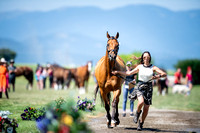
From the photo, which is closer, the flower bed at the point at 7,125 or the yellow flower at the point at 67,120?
the yellow flower at the point at 67,120

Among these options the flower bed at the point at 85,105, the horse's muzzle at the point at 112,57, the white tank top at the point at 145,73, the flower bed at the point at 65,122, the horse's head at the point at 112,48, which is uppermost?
the horse's head at the point at 112,48

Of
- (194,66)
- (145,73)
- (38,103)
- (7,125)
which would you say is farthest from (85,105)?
(194,66)

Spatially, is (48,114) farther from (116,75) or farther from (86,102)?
(86,102)

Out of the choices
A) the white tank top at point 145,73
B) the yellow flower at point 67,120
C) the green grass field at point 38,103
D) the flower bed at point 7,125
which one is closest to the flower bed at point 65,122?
the yellow flower at point 67,120

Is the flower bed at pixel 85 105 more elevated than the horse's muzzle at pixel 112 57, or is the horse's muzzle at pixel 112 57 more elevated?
the horse's muzzle at pixel 112 57

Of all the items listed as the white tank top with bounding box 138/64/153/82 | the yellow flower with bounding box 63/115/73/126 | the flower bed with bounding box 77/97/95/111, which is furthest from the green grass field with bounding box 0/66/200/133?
the white tank top with bounding box 138/64/153/82

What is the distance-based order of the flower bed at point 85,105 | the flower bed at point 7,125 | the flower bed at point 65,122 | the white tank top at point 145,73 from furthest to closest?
the flower bed at point 85,105 → the white tank top at point 145,73 → the flower bed at point 7,125 → the flower bed at point 65,122

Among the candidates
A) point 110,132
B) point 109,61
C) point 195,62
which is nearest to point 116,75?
point 109,61

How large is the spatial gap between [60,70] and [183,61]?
22686mm

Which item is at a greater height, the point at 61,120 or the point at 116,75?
the point at 116,75

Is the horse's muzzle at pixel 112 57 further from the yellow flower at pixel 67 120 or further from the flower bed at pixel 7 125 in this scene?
the yellow flower at pixel 67 120

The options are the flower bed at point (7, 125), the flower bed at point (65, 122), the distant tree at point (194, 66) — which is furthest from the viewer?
the distant tree at point (194, 66)

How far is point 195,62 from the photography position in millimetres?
45094

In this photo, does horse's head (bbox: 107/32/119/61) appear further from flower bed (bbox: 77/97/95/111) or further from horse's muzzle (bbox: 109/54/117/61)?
flower bed (bbox: 77/97/95/111)
